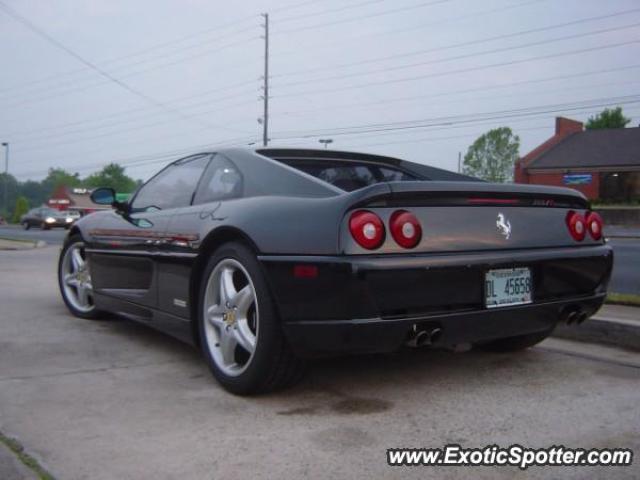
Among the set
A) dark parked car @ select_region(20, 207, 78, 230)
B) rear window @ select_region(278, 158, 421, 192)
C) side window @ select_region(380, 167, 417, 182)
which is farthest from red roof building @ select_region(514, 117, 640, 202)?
rear window @ select_region(278, 158, 421, 192)

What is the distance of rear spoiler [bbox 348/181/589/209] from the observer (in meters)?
2.78

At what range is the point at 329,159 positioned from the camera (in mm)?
3893

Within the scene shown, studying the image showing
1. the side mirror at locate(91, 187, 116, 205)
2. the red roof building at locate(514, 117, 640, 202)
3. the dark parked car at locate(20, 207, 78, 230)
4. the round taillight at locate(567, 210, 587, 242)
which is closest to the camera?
the round taillight at locate(567, 210, 587, 242)

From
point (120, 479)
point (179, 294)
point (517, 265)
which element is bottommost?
point (120, 479)

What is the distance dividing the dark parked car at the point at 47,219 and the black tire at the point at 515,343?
35260mm

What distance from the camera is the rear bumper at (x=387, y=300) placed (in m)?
2.68

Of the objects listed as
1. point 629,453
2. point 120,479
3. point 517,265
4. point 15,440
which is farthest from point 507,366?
point 15,440

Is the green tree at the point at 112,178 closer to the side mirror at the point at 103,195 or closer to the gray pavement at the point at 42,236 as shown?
the gray pavement at the point at 42,236

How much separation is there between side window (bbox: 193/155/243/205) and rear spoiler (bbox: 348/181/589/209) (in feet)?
2.96

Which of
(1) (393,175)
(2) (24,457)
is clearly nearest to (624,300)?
(1) (393,175)

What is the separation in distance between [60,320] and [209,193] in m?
2.16

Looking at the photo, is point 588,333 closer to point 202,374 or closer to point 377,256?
point 377,256

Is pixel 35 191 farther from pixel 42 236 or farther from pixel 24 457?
pixel 24 457

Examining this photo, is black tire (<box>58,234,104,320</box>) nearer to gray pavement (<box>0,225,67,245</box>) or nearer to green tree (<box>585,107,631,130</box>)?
gray pavement (<box>0,225,67,245</box>)
